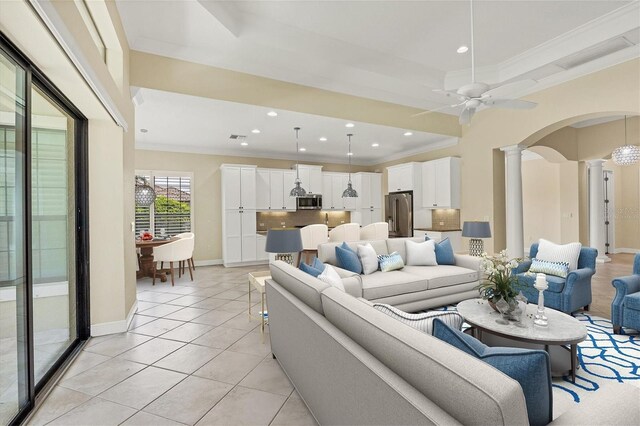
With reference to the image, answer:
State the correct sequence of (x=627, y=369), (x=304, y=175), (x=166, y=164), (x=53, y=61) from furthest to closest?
1. (x=304, y=175)
2. (x=166, y=164)
3. (x=627, y=369)
4. (x=53, y=61)

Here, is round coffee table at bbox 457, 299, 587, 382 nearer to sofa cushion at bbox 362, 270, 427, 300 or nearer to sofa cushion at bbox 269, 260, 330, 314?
sofa cushion at bbox 362, 270, 427, 300

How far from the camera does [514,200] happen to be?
5.58 metres

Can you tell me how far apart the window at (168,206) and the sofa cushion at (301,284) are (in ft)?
17.8

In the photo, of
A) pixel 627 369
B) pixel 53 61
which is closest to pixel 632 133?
pixel 627 369

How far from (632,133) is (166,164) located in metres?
9.80

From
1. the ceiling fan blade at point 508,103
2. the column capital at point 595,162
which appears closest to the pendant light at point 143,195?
the ceiling fan blade at point 508,103

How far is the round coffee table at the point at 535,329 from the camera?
2.14 m

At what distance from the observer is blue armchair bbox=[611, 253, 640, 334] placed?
2922 mm

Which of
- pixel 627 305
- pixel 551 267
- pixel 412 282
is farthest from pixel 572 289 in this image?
pixel 412 282

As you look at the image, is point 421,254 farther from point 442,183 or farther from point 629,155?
point 629,155

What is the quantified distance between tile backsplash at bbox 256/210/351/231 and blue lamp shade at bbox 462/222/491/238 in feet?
15.0

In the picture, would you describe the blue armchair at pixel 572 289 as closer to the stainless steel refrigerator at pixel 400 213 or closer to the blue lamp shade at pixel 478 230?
the blue lamp shade at pixel 478 230

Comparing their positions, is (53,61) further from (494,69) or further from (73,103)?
(494,69)

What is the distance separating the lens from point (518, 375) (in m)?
1.00
